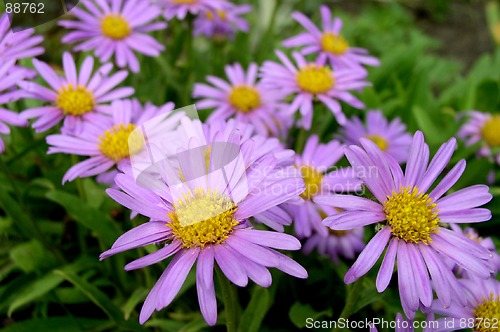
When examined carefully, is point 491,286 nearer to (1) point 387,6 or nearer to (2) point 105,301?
(2) point 105,301

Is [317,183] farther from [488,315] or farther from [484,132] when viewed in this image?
[484,132]

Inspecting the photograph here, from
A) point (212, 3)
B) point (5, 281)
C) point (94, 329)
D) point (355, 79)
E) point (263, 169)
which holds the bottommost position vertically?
point (94, 329)

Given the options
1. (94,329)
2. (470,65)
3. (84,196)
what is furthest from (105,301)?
(470,65)

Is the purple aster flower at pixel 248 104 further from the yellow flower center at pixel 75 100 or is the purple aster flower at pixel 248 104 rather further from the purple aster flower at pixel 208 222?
the purple aster flower at pixel 208 222

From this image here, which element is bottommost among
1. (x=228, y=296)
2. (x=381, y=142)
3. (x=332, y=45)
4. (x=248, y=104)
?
(x=228, y=296)

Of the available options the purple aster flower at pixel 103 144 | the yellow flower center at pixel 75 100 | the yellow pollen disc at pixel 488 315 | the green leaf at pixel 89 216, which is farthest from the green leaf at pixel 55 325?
the yellow pollen disc at pixel 488 315

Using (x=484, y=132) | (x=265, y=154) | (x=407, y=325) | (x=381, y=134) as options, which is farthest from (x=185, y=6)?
(x=407, y=325)
